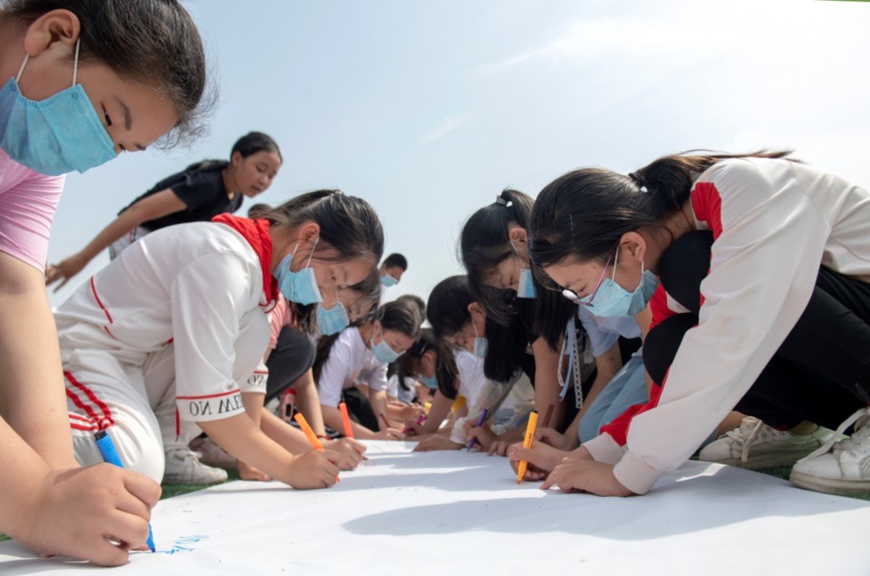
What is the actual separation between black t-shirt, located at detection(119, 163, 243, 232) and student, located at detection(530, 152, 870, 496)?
208cm

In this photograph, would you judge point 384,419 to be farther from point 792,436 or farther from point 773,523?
point 773,523

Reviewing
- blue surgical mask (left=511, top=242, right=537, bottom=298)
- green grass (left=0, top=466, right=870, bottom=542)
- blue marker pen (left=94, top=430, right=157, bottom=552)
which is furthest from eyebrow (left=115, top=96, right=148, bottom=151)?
blue surgical mask (left=511, top=242, right=537, bottom=298)

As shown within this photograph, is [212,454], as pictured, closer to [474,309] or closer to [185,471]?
[185,471]

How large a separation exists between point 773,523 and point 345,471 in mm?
1425

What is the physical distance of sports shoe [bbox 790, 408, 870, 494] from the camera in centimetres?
120

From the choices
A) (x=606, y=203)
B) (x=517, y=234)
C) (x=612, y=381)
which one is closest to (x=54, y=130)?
(x=606, y=203)

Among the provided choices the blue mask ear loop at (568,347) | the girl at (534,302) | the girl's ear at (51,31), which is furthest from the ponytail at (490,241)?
the girl's ear at (51,31)

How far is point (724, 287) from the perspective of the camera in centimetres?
123

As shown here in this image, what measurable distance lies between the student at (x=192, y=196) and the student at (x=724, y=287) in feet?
6.77

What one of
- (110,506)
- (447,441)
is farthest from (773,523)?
(447,441)

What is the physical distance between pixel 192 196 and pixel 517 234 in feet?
5.51

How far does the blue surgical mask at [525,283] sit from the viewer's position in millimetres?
2293

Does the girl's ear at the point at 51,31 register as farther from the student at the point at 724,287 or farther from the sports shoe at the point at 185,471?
the sports shoe at the point at 185,471

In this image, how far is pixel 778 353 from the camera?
1424 mm
